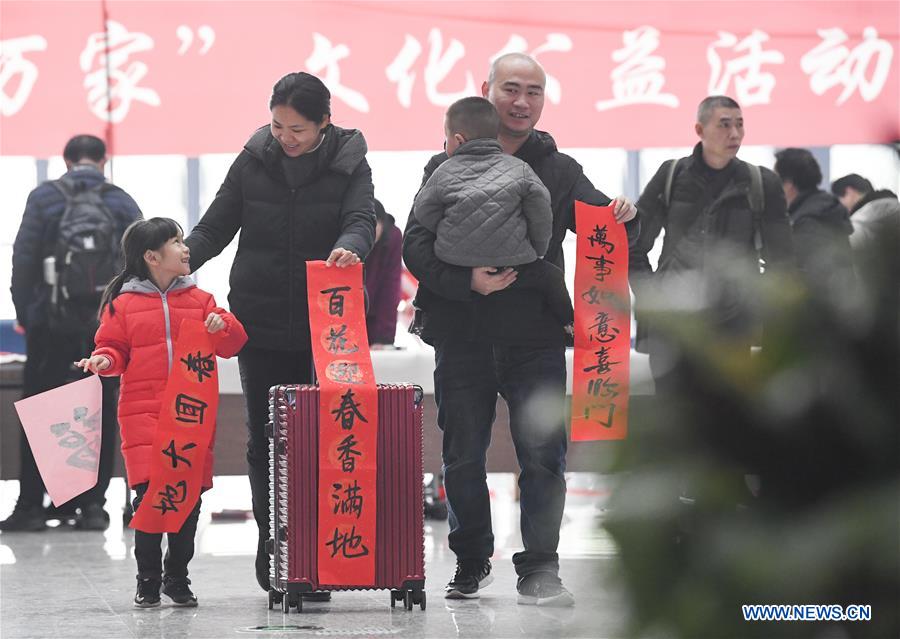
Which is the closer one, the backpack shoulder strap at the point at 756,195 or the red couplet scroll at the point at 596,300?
the red couplet scroll at the point at 596,300

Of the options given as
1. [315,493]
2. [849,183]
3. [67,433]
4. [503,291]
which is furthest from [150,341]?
[849,183]

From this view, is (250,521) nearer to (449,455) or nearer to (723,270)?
(449,455)

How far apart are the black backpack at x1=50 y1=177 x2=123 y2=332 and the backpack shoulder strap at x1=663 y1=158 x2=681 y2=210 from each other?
2.10 m

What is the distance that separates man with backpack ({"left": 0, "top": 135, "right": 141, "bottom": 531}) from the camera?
5.66 meters

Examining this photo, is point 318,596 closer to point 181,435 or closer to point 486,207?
point 181,435

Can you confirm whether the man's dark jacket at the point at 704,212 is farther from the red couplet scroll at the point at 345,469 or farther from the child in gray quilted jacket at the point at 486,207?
the red couplet scroll at the point at 345,469

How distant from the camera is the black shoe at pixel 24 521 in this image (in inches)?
Result: 228

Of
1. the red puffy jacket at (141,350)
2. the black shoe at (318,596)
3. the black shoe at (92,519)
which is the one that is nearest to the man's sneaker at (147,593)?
the red puffy jacket at (141,350)

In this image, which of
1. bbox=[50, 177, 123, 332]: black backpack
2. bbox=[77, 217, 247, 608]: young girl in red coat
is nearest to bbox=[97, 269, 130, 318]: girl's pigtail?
bbox=[77, 217, 247, 608]: young girl in red coat

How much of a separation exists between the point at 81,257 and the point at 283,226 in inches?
75.7

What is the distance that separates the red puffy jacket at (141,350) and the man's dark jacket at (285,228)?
0.10 metres

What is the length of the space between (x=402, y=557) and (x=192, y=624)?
1.83 ft

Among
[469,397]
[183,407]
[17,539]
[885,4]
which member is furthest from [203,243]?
[885,4]

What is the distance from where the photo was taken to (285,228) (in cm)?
399
